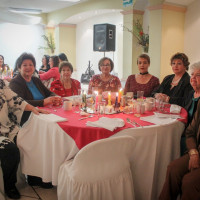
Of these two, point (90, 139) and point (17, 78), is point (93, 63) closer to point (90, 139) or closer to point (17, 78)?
point (17, 78)

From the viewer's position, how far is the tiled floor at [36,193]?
7.88 feet

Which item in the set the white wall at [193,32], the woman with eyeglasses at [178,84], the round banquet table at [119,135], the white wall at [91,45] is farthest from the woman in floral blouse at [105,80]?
the white wall at [91,45]

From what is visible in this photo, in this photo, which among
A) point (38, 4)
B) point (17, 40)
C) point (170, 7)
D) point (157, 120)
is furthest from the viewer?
point (17, 40)

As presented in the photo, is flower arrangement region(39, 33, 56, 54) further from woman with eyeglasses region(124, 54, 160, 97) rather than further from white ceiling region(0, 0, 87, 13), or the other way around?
woman with eyeglasses region(124, 54, 160, 97)

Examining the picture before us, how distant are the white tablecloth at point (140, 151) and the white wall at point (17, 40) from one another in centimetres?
860

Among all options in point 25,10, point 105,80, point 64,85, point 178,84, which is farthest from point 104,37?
point 25,10

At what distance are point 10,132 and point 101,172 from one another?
1.19 meters

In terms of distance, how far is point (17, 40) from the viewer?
33.6 feet

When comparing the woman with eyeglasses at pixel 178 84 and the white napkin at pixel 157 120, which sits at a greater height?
the woman with eyeglasses at pixel 178 84

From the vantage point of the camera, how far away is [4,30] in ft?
32.3

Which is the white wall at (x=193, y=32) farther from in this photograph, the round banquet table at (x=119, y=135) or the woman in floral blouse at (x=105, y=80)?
the round banquet table at (x=119, y=135)

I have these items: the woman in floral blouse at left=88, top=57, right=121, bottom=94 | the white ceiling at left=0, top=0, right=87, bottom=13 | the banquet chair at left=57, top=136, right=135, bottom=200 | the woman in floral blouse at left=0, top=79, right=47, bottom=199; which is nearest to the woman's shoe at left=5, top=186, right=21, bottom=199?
the woman in floral blouse at left=0, top=79, right=47, bottom=199

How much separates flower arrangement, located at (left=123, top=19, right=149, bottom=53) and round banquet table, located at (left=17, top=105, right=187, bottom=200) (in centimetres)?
395

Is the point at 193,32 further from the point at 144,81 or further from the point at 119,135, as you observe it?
the point at 119,135
